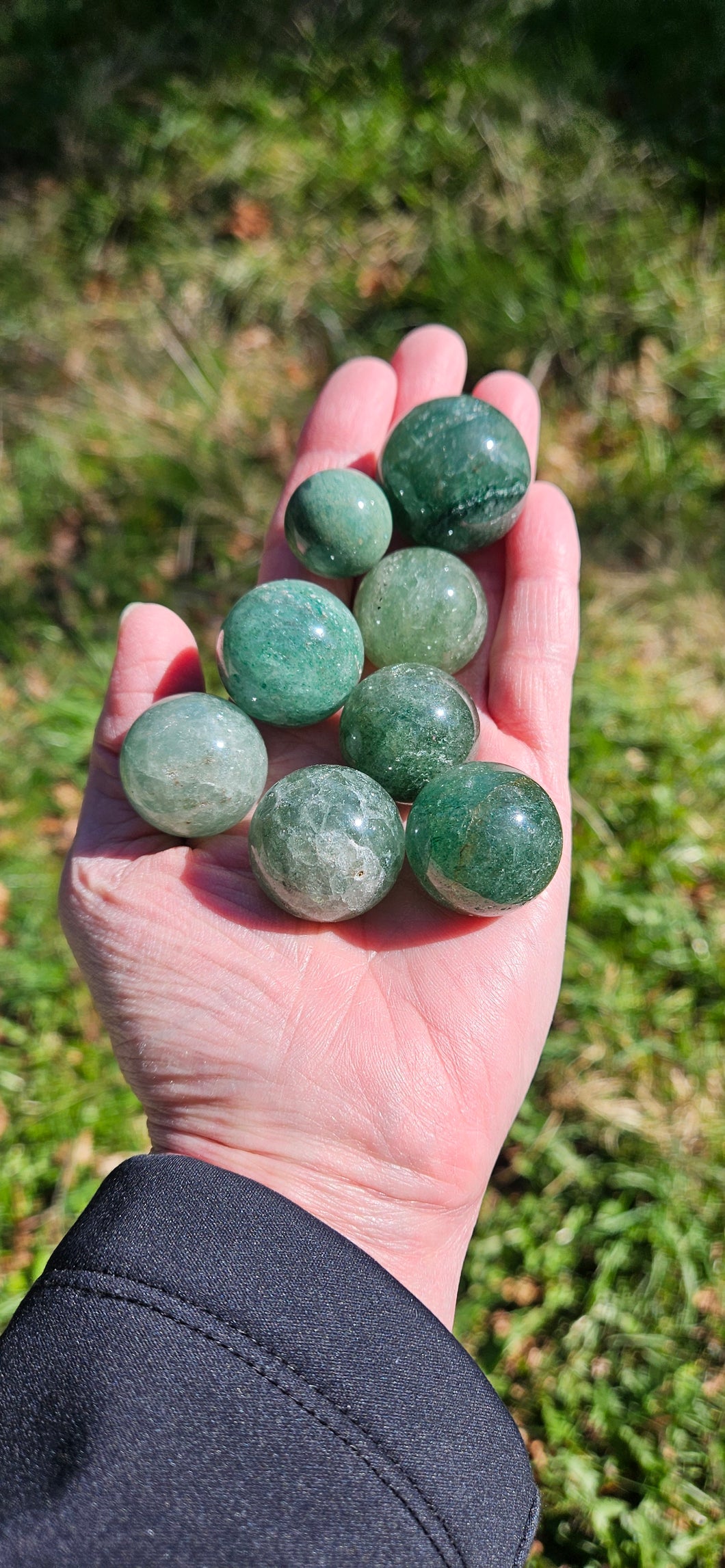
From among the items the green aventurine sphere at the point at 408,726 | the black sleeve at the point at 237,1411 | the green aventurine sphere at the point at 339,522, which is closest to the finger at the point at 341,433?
the green aventurine sphere at the point at 339,522

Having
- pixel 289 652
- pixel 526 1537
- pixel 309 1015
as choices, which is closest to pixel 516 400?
pixel 289 652

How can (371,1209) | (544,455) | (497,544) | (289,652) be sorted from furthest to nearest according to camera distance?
(544,455)
(497,544)
(289,652)
(371,1209)

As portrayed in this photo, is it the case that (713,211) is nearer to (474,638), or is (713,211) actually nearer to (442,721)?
(474,638)

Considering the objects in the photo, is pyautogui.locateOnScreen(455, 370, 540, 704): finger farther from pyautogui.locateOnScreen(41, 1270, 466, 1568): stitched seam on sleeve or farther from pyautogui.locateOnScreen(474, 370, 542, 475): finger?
pyautogui.locateOnScreen(41, 1270, 466, 1568): stitched seam on sleeve

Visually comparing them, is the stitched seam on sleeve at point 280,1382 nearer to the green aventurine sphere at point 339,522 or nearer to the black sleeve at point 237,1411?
the black sleeve at point 237,1411

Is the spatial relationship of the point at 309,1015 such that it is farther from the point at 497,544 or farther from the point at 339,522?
the point at 497,544

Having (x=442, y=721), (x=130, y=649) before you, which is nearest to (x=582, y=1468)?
(x=442, y=721)
